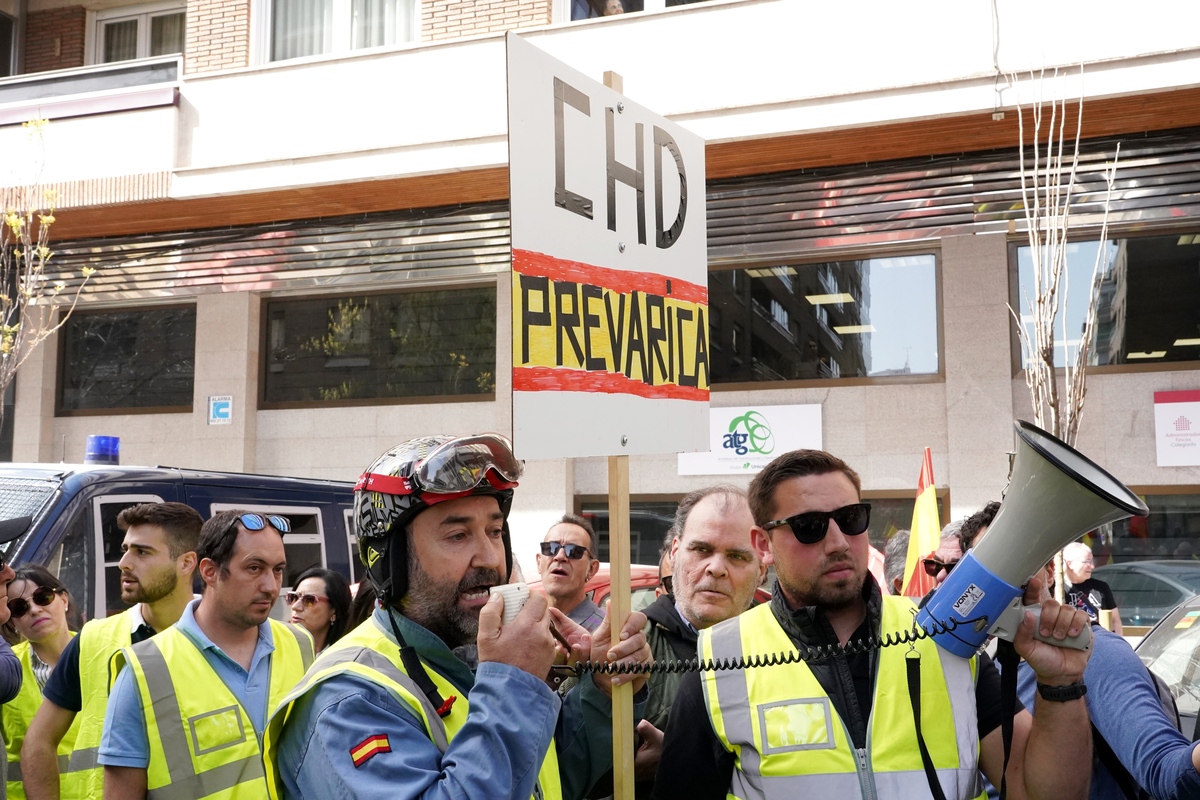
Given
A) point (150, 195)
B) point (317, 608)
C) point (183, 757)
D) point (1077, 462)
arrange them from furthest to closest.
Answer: point (150, 195) → point (317, 608) → point (183, 757) → point (1077, 462)

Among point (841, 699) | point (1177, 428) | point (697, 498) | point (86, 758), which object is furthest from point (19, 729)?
point (1177, 428)

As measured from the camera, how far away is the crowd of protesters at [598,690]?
2.06 meters

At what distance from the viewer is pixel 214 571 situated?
414cm

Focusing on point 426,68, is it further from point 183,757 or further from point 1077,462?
point 1077,462

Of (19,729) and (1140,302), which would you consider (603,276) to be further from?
(1140,302)

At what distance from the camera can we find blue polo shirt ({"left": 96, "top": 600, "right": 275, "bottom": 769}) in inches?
137

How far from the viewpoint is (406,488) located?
231cm

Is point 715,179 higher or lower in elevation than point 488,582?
higher

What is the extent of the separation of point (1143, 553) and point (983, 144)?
13.7ft

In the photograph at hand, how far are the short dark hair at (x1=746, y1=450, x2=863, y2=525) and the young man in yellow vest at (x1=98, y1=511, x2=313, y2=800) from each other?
1.94 meters

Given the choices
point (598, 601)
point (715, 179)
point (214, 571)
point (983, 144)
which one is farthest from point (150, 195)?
point (214, 571)

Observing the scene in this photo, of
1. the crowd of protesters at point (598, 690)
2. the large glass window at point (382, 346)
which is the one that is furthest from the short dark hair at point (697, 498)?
the large glass window at point (382, 346)

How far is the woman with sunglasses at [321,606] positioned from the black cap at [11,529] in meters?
1.35

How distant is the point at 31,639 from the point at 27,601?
21cm
